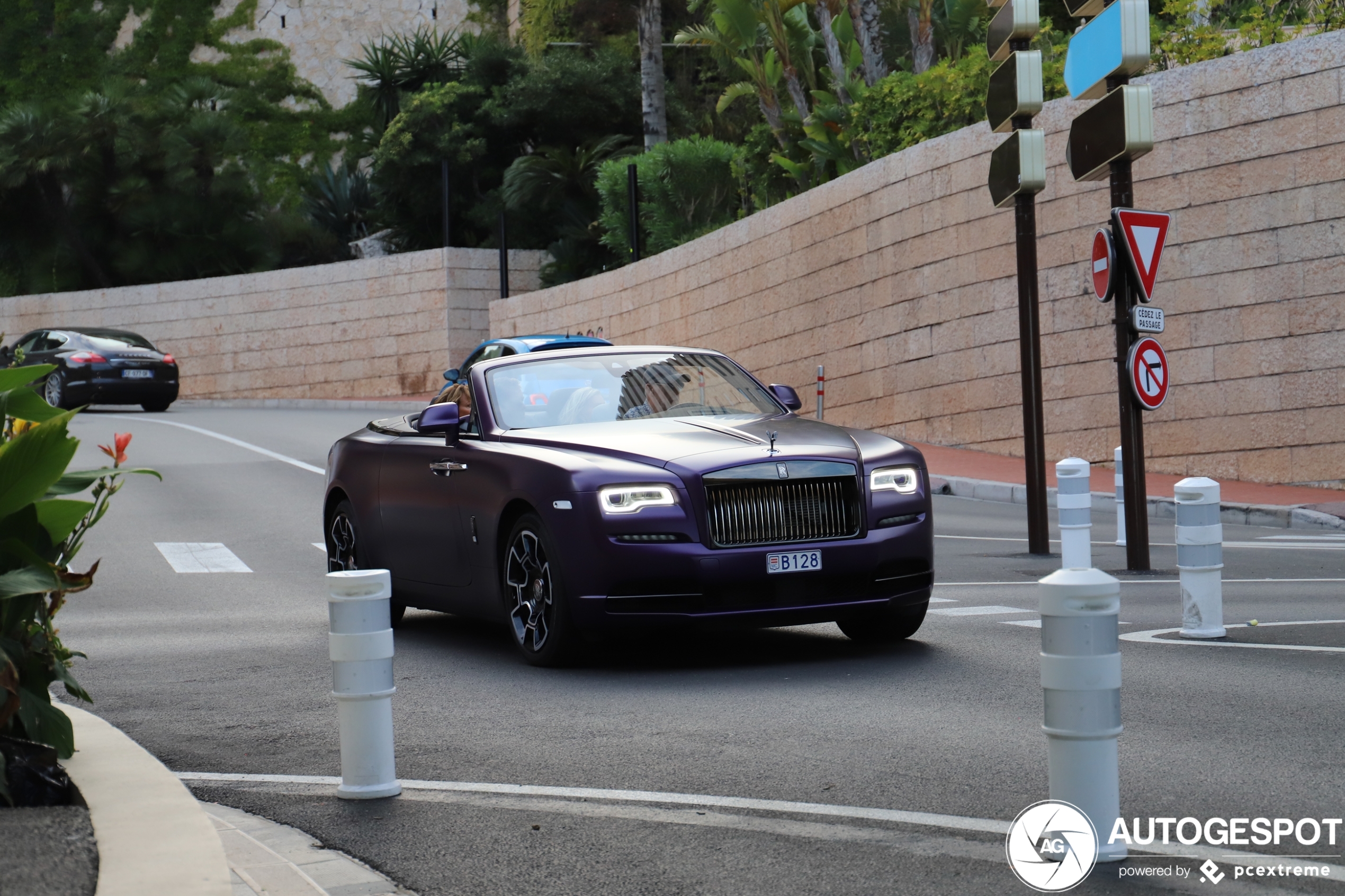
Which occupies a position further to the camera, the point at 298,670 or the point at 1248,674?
the point at 298,670

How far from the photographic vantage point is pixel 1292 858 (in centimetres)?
425

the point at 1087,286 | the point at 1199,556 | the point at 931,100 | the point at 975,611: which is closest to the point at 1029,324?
the point at 975,611

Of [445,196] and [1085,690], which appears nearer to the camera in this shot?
[1085,690]

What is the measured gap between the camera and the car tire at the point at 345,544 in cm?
984

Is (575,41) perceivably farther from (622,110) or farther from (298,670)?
(298,670)

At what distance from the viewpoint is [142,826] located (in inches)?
157

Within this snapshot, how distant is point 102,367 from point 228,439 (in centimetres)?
677

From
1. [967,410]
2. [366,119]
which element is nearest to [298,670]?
[967,410]

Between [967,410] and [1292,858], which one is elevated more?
[967,410]

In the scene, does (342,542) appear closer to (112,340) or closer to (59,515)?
(59,515)

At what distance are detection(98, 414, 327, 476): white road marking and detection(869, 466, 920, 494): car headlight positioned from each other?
10.9m

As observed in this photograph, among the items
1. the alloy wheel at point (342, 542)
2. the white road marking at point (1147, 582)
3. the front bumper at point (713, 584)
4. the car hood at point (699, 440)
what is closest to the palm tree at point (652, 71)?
the white road marking at point (1147, 582)

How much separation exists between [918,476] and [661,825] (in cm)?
344

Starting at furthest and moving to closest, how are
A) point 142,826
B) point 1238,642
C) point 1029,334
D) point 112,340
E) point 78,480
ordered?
1. point 112,340
2. point 1029,334
3. point 1238,642
4. point 78,480
5. point 142,826
